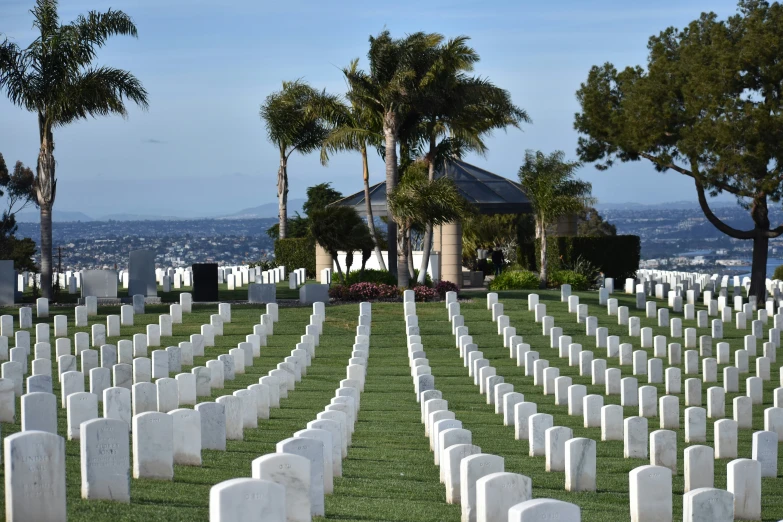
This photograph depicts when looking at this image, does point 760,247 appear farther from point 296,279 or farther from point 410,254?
point 296,279

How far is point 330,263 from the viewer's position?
42.0m

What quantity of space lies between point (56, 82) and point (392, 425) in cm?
1947

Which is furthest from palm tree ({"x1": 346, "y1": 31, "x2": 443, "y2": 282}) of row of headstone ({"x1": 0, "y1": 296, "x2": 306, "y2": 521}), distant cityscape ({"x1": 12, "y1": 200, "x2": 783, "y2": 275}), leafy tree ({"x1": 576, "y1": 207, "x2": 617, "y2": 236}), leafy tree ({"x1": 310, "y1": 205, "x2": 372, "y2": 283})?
leafy tree ({"x1": 576, "y1": 207, "x2": 617, "y2": 236})

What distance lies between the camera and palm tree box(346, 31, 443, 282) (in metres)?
31.7

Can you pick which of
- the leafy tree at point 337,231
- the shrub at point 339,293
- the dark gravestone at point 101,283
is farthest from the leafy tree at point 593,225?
the dark gravestone at point 101,283

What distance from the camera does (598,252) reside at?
130 ft

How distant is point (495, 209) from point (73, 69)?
56.0 ft

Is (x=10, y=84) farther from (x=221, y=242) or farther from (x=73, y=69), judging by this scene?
(x=221, y=242)

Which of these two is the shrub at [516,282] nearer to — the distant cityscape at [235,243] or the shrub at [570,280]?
the shrub at [570,280]

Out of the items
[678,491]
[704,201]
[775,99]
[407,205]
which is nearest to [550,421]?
[678,491]

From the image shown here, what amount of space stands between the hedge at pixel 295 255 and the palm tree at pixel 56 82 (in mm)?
17574

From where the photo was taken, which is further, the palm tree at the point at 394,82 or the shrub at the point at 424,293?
the palm tree at the point at 394,82

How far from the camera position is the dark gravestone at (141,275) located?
100ft

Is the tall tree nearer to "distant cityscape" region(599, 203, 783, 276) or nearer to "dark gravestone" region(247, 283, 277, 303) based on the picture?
"dark gravestone" region(247, 283, 277, 303)
